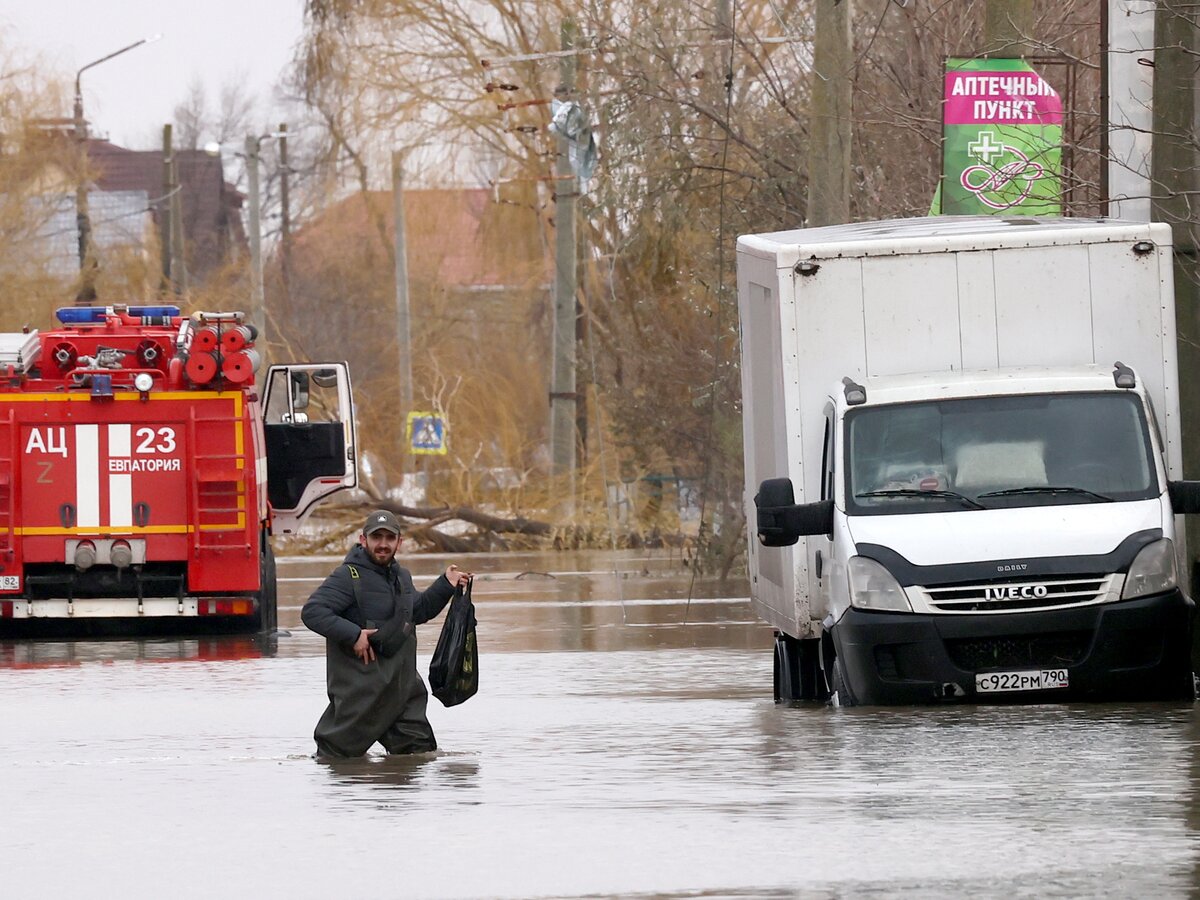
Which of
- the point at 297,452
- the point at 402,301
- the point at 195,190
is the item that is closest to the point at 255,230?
the point at 402,301

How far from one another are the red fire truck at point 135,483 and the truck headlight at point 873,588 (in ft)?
32.5

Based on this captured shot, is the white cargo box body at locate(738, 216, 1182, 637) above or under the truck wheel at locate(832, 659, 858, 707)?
above

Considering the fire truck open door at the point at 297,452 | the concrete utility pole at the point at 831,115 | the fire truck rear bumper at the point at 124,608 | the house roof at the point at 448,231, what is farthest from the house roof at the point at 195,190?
the concrete utility pole at the point at 831,115

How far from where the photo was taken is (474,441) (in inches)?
1718

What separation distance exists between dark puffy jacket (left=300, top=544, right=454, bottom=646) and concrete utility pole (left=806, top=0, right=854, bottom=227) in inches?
400

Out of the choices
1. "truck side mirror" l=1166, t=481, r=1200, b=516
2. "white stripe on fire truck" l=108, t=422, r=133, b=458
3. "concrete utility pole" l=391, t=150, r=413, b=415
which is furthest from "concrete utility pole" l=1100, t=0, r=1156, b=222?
"concrete utility pole" l=391, t=150, r=413, b=415

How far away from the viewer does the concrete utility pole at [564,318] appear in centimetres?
4034

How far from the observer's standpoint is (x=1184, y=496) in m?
13.3

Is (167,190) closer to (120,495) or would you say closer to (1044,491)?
(120,495)

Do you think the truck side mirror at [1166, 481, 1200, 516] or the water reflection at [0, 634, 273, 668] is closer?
the truck side mirror at [1166, 481, 1200, 516]

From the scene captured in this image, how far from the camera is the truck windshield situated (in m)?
13.6

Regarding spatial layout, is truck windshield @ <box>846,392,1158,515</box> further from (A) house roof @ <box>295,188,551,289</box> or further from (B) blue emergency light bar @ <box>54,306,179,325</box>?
(A) house roof @ <box>295,188,551,289</box>

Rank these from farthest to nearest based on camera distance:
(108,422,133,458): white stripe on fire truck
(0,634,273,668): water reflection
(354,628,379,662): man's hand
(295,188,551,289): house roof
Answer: (295,188,551,289): house roof → (108,422,133,458): white stripe on fire truck → (0,634,273,668): water reflection → (354,628,379,662): man's hand

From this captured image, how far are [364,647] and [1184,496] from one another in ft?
14.6
